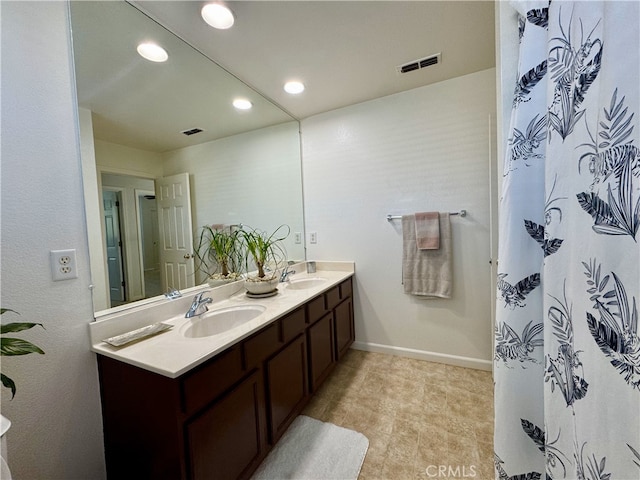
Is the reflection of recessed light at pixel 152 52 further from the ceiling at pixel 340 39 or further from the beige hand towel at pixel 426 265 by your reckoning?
the beige hand towel at pixel 426 265

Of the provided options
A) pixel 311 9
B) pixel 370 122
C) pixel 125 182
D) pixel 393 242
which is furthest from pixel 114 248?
pixel 370 122

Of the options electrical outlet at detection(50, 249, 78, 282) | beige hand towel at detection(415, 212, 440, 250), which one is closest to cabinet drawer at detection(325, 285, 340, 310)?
beige hand towel at detection(415, 212, 440, 250)

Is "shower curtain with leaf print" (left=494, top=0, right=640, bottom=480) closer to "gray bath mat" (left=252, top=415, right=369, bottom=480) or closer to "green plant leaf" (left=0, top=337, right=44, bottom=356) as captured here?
"gray bath mat" (left=252, top=415, right=369, bottom=480)

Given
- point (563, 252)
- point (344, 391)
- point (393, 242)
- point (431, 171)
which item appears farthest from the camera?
point (393, 242)

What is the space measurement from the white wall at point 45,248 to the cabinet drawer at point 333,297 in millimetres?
1394

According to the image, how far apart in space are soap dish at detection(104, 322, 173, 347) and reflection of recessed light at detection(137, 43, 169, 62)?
1485 millimetres

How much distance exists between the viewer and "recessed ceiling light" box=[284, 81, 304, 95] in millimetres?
2014

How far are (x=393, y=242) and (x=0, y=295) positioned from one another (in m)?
2.30

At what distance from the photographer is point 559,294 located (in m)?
0.61

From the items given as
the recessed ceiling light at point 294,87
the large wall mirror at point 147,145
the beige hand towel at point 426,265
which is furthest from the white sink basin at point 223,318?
the recessed ceiling light at point 294,87

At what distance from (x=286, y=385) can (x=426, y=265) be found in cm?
146

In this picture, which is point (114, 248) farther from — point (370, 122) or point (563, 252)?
point (370, 122)

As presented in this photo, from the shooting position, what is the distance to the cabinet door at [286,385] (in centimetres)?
132

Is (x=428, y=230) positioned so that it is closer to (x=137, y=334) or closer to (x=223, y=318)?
(x=223, y=318)
